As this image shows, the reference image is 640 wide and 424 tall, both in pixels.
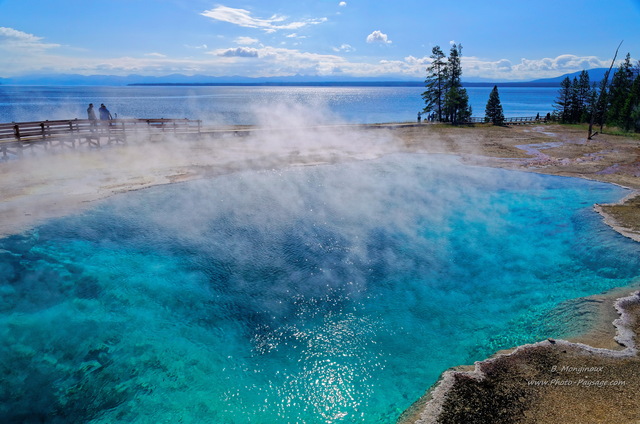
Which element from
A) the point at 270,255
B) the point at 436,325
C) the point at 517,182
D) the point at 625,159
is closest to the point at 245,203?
the point at 270,255

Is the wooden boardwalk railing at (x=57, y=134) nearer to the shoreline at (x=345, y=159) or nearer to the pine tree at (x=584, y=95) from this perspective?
the shoreline at (x=345, y=159)

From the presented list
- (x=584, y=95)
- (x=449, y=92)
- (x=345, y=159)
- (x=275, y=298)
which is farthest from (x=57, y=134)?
(x=584, y=95)

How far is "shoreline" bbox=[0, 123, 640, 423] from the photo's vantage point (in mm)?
8711

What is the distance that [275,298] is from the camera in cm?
1038

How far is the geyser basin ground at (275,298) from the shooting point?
739 cm

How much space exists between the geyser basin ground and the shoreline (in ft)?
2.83

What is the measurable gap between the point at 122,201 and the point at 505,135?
122 ft

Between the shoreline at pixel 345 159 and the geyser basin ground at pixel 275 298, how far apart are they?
862mm

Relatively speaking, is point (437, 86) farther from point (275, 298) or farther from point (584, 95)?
point (275, 298)

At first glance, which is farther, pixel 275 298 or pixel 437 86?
pixel 437 86

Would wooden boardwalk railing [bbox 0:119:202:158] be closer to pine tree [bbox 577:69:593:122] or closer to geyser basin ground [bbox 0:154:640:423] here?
geyser basin ground [bbox 0:154:640:423]

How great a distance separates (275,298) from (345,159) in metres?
18.3

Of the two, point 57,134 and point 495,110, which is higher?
point 495,110

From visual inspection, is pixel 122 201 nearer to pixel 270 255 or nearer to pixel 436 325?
pixel 270 255
